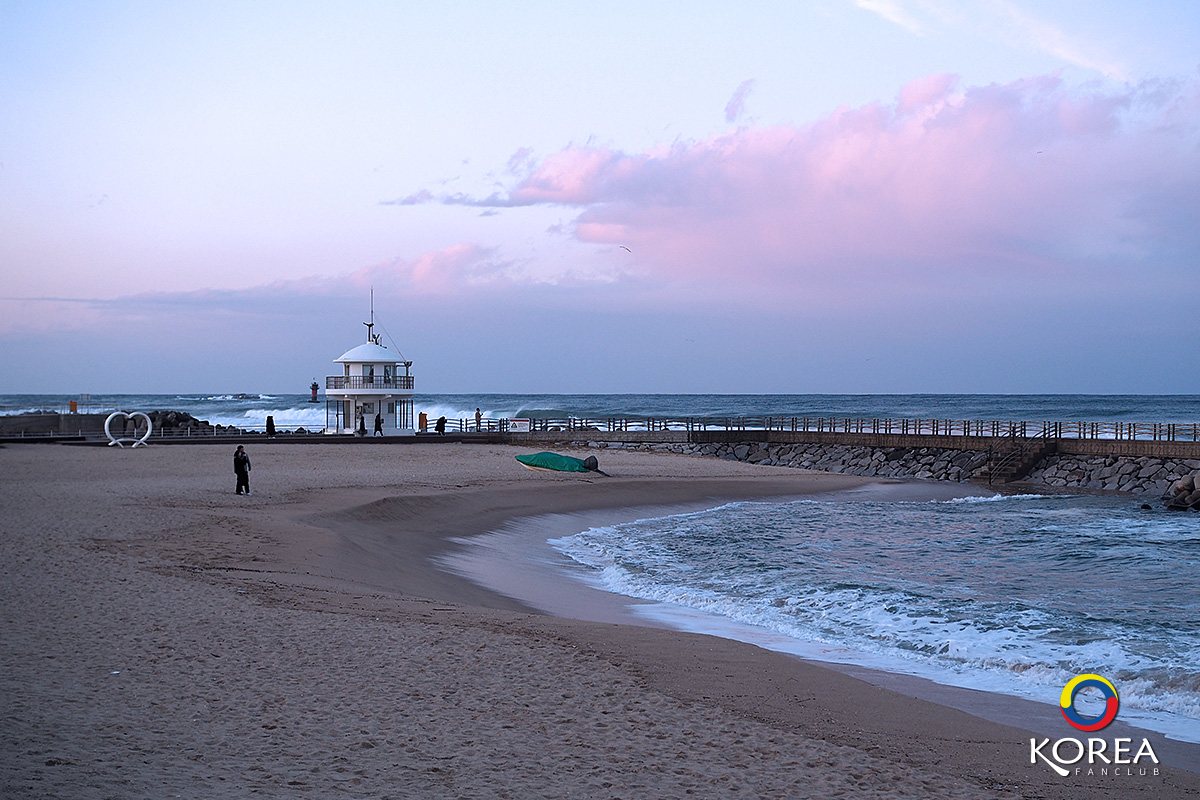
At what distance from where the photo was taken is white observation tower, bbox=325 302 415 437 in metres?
44.1

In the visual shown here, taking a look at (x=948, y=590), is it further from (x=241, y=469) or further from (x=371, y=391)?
(x=371, y=391)

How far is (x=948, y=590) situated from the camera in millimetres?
13953

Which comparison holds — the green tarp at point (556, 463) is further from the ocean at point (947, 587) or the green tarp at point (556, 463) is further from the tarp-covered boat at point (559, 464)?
the ocean at point (947, 587)

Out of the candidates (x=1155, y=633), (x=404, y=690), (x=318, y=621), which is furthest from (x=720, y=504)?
(x=404, y=690)

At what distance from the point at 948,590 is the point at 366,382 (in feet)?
114

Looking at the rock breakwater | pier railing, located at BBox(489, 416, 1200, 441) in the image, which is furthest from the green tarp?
pier railing, located at BBox(489, 416, 1200, 441)

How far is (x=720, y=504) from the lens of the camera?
2670 cm

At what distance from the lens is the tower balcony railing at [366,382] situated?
44125 millimetres

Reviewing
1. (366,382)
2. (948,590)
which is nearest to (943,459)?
(948,590)

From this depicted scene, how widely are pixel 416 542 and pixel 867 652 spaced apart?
9401 mm

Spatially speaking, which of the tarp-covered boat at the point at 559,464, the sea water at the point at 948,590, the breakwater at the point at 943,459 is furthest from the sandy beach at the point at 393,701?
the breakwater at the point at 943,459

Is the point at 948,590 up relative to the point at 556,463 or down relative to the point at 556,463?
down

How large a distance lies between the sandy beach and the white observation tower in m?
30.1

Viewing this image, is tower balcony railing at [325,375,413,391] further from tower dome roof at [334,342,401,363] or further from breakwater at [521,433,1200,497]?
breakwater at [521,433,1200,497]
